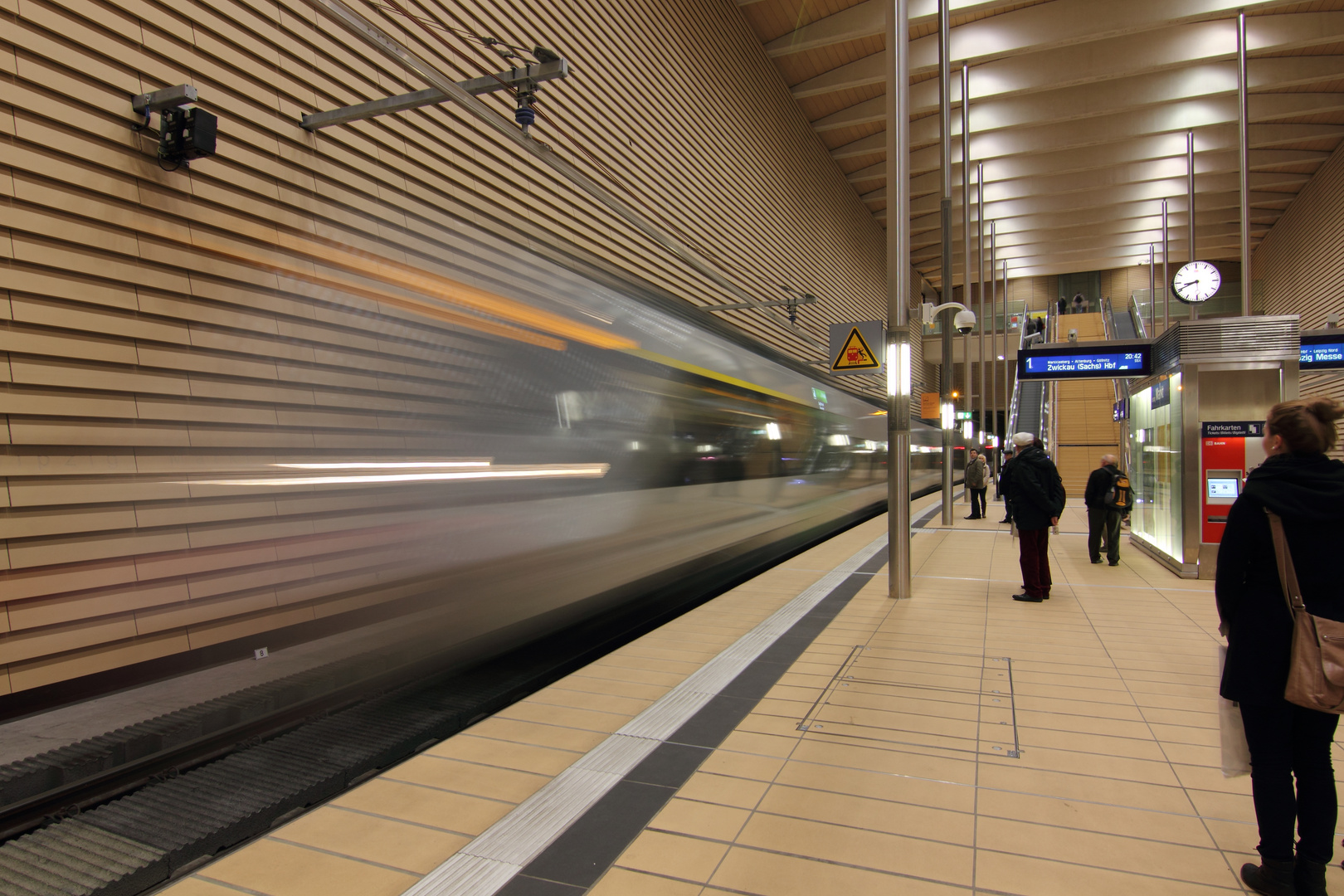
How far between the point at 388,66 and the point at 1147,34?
16.9 m

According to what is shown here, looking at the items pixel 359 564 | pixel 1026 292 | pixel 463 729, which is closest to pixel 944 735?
pixel 463 729

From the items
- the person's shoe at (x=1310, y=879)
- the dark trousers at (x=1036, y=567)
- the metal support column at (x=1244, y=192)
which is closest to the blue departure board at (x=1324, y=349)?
the metal support column at (x=1244, y=192)

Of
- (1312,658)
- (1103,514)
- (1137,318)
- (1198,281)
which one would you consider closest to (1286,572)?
(1312,658)

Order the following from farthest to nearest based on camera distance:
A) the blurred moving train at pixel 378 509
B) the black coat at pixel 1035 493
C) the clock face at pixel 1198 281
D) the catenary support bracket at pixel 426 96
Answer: the clock face at pixel 1198 281 → the black coat at pixel 1035 493 → the catenary support bracket at pixel 426 96 → the blurred moving train at pixel 378 509

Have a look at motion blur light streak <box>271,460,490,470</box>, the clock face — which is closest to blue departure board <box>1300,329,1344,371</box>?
the clock face

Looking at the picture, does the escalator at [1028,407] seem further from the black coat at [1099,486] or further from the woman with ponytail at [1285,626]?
the woman with ponytail at [1285,626]

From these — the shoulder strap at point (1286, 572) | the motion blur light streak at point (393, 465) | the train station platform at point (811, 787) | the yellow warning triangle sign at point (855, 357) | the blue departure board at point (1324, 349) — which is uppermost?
the blue departure board at point (1324, 349)

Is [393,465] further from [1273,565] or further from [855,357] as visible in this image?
[855,357]

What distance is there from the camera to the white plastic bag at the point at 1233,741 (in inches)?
86.2

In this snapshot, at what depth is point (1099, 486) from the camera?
26.8ft

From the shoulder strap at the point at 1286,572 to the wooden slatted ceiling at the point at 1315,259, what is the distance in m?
16.8

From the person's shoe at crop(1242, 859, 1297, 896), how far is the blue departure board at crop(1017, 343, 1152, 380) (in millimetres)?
7861

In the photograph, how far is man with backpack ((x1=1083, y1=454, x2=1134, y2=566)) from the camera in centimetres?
802

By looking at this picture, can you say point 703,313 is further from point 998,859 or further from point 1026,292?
point 1026,292
